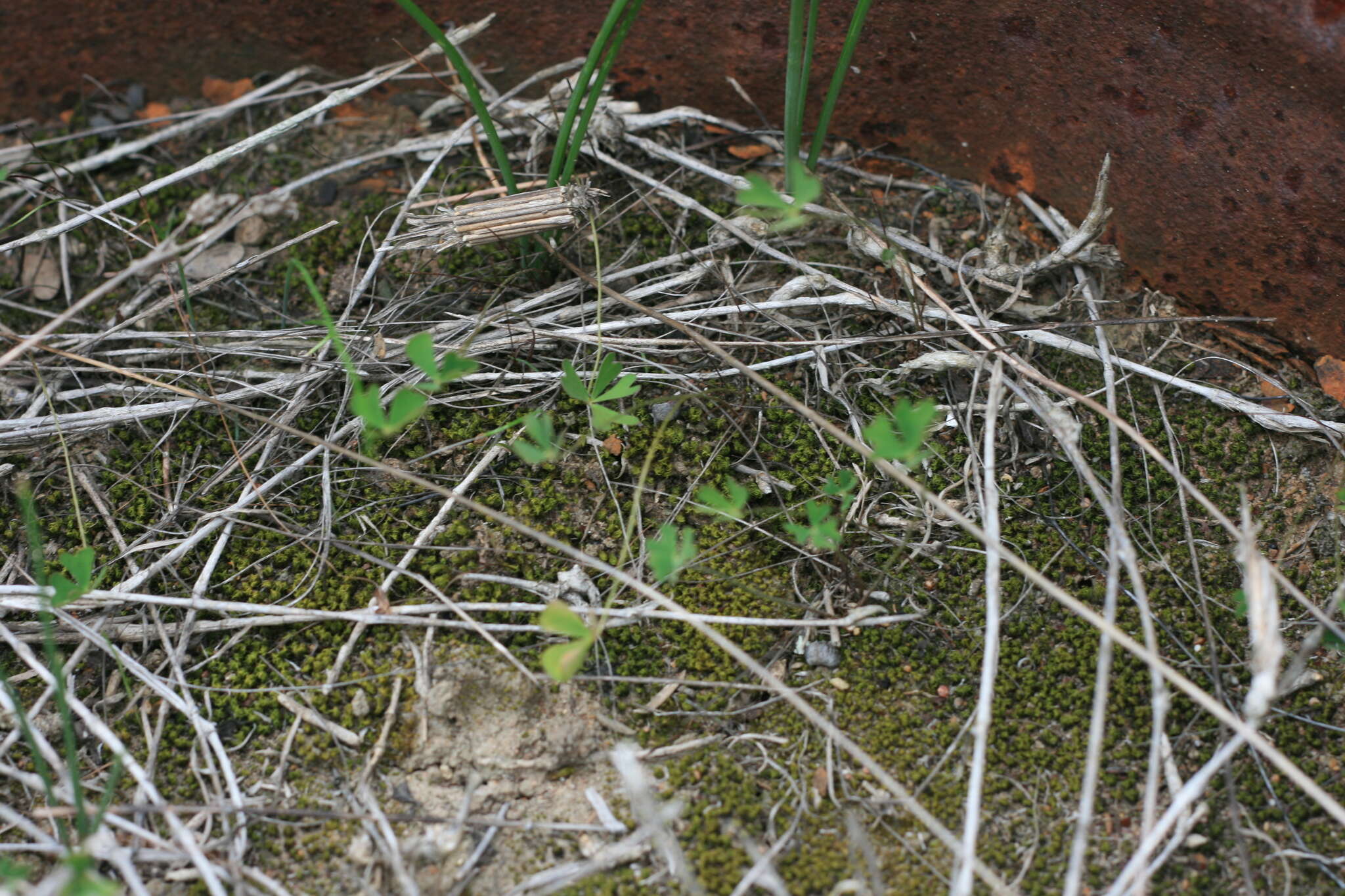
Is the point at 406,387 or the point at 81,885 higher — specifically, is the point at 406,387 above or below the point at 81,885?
above

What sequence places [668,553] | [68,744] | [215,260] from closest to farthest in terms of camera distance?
[68,744], [668,553], [215,260]

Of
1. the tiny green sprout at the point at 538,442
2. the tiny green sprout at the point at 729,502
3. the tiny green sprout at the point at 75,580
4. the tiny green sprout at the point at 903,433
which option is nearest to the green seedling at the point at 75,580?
the tiny green sprout at the point at 75,580

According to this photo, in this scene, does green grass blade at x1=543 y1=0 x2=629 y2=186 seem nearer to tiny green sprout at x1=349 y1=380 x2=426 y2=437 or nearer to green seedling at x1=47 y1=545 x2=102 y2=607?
tiny green sprout at x1=349 y1=380 x2=426 y2=437

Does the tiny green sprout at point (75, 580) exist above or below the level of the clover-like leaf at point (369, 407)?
below

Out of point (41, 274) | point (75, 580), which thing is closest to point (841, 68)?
point (75, 580)

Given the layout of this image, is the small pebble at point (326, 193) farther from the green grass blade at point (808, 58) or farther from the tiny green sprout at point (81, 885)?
the tiny green sprout at point (81, 885)

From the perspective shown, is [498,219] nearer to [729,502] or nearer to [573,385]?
[573,385]

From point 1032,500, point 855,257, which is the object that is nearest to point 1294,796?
point 1032,500
